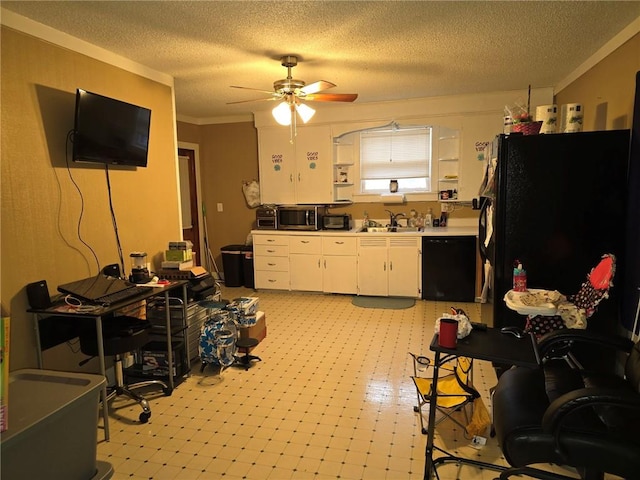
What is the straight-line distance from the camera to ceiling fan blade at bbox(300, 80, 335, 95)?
3.11 m

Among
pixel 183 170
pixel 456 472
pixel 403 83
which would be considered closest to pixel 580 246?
pixel 456 472

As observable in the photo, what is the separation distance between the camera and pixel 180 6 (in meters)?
2.35

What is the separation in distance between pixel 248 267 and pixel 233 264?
23cm

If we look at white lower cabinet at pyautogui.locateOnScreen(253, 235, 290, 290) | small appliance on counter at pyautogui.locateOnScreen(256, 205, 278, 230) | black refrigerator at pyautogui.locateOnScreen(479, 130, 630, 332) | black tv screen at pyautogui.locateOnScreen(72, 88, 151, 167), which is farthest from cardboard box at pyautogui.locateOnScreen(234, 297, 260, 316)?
black refrigerator at pyautogui.locateOnScreen(479, 130, 630, 332)

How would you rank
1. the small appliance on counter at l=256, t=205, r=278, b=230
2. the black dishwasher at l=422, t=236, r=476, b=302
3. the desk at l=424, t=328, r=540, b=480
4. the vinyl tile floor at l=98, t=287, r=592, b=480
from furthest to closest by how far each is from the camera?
the small appliance on counter at l=256, t=205, r=278, b=230
the black dishwasher at l=422, t=236, r=476, b=302
the vinyl tile floor at l=98, t=287, r=592, b=480
the desk at l=424, t=328, r=540, b=480

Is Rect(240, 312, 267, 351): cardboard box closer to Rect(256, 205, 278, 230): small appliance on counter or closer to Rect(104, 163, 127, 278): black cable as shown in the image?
Rect(104, 163, 127, 278): black cable

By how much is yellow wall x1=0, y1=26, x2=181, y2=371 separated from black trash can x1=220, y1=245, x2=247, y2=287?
91.7 inches

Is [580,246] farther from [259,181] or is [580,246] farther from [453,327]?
[259,181]

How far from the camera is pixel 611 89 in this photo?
301cm

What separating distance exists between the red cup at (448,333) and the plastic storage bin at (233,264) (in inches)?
169

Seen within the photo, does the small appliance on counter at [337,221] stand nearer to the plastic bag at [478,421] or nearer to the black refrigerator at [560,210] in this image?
the black refrigerator at [560,210]

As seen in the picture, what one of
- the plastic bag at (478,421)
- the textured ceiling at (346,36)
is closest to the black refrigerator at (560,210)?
the plastic bag at (478,421)

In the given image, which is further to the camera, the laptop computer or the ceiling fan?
the ceiling fan

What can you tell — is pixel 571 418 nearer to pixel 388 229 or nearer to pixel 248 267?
pixel 388 229
